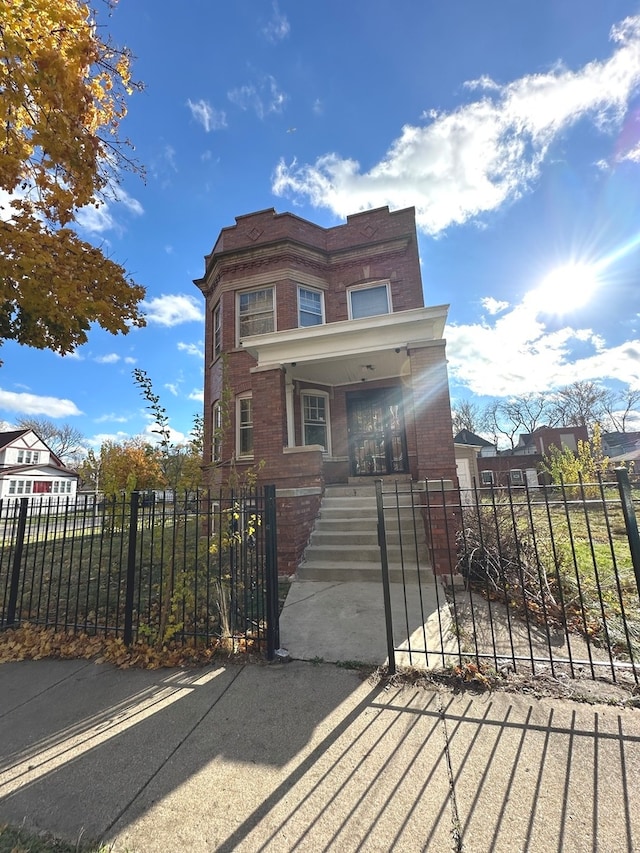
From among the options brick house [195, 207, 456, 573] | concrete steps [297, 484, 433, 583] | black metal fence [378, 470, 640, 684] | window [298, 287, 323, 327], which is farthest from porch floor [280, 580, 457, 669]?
window [298, 287, 323, 327]

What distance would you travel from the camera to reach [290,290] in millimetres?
11547

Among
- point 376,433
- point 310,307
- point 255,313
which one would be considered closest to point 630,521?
point 376,433

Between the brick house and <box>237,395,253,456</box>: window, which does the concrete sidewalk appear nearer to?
the brick house

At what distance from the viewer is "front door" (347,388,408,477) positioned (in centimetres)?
1026

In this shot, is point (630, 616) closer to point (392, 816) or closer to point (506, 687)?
point (506, 687)

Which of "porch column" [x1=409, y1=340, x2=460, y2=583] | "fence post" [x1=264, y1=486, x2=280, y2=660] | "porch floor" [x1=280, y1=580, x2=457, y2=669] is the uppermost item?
"porch column" [x1=409, y1=340, x2=460, y2=583]

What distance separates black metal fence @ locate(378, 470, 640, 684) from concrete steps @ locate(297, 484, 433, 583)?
0.04 m

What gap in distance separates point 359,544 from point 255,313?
26.7 ft

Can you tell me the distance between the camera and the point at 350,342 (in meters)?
8.02

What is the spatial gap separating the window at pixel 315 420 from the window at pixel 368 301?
2863 millimetres

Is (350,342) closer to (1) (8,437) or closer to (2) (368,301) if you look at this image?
(2) (368,301)

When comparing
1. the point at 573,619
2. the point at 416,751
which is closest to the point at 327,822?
the point at 416,751

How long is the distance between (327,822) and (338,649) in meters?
1.94

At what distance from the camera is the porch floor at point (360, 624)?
147 inches
